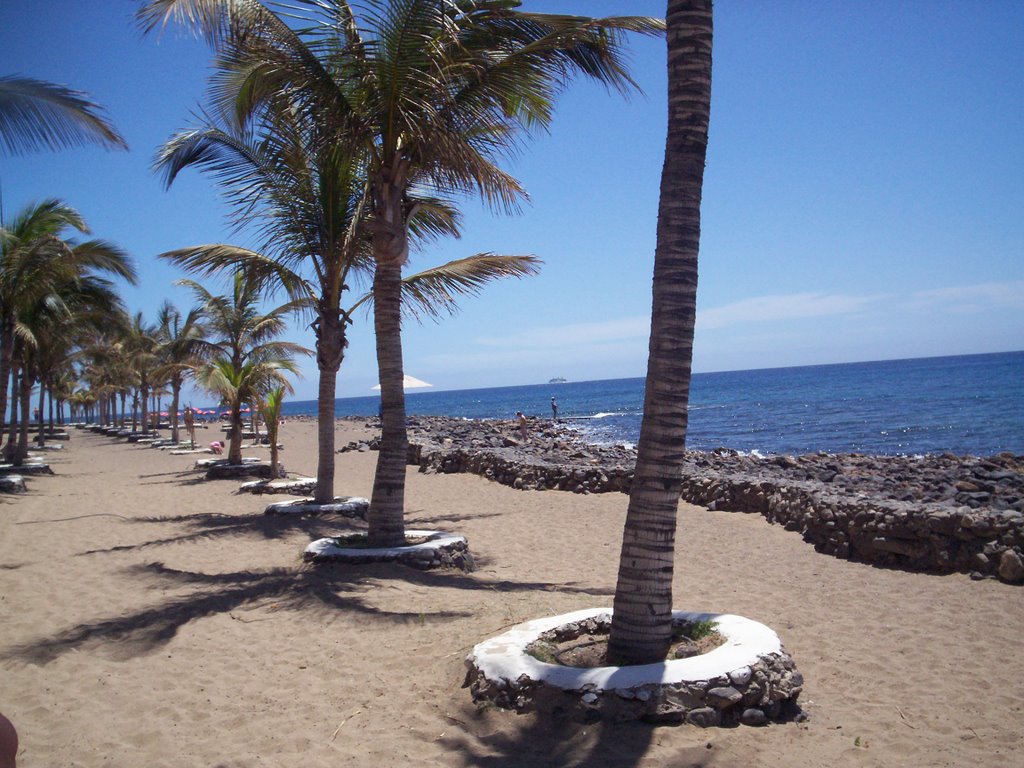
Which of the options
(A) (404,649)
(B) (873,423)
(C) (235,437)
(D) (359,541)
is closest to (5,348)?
(C) (235,437)

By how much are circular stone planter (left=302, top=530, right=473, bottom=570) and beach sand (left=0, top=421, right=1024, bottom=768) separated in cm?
14

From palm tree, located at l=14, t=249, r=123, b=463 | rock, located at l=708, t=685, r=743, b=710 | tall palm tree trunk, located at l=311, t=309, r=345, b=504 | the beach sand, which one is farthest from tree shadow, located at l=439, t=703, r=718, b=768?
palm tree, located at l=14, t=249, r=123, b=463

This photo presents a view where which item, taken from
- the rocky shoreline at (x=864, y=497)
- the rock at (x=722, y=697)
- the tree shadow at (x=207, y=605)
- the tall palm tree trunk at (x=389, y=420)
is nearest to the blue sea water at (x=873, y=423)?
the rocky shoreline at (x=864, y=497)

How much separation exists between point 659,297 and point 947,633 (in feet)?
12.9

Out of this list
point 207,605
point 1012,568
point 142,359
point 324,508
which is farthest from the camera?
point 142,359

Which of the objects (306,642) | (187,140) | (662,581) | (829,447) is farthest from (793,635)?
(829,447)

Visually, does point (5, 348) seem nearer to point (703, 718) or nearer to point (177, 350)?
point (177, 350)

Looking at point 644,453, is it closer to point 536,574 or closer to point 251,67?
point 536,574

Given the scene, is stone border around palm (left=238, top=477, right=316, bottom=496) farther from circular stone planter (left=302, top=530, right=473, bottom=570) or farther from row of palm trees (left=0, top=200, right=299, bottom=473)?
circular stone planter (left=302, top=530, right=473, bottom=570)

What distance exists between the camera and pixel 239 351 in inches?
758

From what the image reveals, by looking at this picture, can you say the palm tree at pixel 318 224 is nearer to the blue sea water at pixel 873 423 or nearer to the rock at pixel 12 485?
the rock at pixel 12 485

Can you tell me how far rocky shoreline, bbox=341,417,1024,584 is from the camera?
773cm

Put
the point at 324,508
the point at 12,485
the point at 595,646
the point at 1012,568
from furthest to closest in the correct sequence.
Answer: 1. the point at 12,485
2. the point at 324,508
3. the point at 1012,568
4. the point at 595,646

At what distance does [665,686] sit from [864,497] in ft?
23.0
